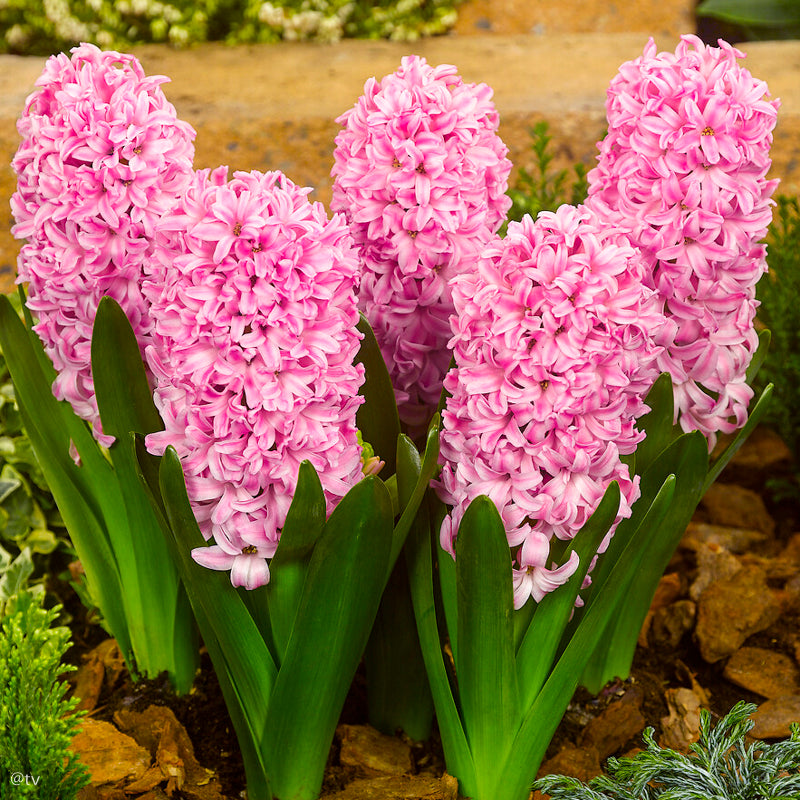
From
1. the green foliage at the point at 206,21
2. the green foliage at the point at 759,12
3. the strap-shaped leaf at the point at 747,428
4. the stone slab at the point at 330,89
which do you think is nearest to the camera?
the strap-shaped leaf at the point at 747,428

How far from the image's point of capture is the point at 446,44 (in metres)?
4.68

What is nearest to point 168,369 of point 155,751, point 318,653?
point 318,653

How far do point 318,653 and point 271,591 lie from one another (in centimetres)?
11

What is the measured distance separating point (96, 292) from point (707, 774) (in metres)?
1.18

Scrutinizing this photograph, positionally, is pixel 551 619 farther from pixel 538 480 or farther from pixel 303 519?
pixel 303 519

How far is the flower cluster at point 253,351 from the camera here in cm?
129

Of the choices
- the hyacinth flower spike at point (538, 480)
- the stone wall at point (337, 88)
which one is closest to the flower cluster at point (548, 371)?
the hyacinth flower spike at point (538, 480)

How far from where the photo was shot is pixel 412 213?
1.56 metres

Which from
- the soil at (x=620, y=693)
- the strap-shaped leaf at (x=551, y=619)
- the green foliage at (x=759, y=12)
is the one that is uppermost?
the green foliage at (x=759, y=12)

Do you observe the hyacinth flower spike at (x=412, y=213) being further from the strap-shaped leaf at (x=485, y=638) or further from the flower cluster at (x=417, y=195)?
the strap-shaped leaf at (x=485, y=638)

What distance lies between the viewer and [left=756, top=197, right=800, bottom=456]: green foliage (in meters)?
2.66

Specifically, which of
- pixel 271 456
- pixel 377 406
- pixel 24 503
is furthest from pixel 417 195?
pixel 24 503

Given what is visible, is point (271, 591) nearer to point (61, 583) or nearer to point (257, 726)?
point (257, 726)

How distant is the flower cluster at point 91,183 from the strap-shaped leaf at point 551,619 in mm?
762
